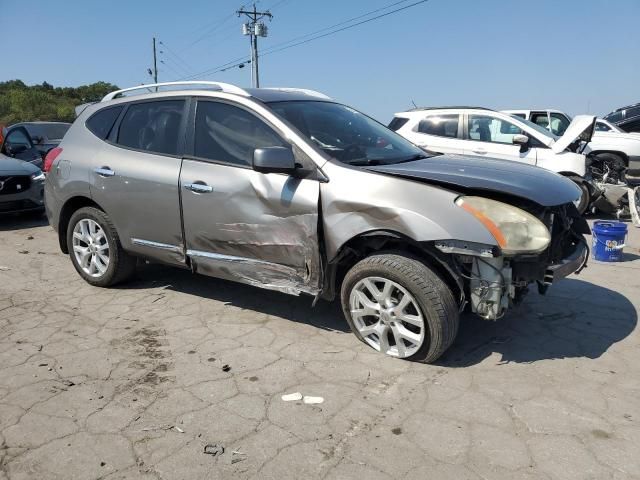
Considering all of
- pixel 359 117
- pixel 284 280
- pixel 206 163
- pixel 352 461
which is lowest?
pixel 352 461

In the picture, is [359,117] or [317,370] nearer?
[317,370]

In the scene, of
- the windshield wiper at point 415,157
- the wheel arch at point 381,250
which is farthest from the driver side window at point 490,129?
the wheel arch at point 381,250

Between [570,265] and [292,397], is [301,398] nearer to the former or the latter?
[292,397]

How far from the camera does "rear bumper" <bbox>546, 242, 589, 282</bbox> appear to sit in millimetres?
3264

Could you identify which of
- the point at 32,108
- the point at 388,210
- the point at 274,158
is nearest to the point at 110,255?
the point at 274,158

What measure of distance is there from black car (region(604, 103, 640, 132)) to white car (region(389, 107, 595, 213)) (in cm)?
840

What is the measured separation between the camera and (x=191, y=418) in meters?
2.88

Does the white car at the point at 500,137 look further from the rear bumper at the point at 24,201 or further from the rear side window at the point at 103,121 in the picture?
the rear bumper at the point at 24,201

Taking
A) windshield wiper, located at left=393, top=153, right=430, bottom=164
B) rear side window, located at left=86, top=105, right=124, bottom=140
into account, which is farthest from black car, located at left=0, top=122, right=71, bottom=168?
windshield wiper, located at left=393, top=153, right=430, bottom=164

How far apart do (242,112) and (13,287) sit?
3.13m

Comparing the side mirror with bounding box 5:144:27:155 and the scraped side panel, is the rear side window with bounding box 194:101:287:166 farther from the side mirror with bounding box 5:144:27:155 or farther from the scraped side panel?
the side mirror with bounding box 5:144:27:155

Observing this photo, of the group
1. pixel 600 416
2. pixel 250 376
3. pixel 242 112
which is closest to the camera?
pixel 600 416

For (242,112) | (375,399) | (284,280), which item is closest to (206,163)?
(242,112)

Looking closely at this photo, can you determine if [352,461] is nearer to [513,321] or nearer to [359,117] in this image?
[513,321]
